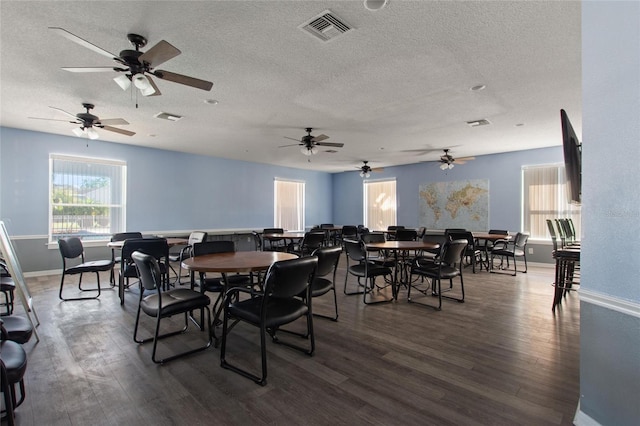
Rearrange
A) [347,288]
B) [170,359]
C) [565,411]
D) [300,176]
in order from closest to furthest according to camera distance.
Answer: [565,411], [170,359], [347,288], [300,176]

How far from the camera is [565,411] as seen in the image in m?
1.82

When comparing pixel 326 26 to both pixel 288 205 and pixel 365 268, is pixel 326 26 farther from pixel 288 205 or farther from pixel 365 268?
pixel 288 205

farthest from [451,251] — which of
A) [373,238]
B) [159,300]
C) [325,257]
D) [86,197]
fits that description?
[86,197]

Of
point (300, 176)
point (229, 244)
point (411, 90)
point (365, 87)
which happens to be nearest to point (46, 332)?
point (229, 244)

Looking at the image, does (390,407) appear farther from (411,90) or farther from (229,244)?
(411,90)

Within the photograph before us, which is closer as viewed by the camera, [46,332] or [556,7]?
[556,7]

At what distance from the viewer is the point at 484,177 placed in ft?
26.1

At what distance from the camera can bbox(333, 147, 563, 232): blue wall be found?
24.3 ft

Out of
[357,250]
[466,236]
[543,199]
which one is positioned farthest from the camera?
[543,199]

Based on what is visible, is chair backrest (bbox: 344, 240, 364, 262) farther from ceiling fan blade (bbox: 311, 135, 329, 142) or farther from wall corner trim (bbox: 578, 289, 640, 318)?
wall corner trim (bbox: 578, 289, 640, 318)

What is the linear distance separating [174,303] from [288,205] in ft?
25.4

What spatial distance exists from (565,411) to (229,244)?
334 centimetres

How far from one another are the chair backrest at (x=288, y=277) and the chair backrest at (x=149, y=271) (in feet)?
3.33

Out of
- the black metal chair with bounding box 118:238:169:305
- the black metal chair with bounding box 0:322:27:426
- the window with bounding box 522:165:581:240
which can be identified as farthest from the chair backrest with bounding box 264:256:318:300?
the window with bounding box 522:165:581:240
